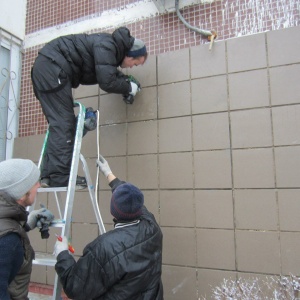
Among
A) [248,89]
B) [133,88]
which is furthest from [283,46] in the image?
[133,88]

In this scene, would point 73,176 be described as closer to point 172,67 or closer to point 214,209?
point 214,209

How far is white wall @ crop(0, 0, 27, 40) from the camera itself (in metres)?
3.23

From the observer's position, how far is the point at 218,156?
7.76 ft

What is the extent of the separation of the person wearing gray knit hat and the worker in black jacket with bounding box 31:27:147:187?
67 centimetres

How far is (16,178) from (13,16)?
2655 millimetres

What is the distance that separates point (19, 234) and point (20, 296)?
0.96 ft

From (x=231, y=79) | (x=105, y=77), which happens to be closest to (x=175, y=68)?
(x=231, y=79)

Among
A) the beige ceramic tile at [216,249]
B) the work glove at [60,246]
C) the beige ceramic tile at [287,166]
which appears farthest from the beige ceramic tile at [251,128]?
the work glove at [60,246]

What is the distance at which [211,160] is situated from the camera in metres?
2.38

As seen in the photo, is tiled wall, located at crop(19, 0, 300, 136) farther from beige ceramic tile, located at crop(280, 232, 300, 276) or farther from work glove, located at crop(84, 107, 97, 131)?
beige ceramic tile, located at crop(280, 232, 300, 276)

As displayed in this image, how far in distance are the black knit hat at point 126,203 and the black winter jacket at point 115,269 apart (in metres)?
0.06

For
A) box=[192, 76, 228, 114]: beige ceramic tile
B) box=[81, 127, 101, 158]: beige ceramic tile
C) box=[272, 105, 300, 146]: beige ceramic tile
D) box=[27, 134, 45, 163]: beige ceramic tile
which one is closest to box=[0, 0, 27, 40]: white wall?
box=[27, 134, 45, 163]: beige ceramic tile

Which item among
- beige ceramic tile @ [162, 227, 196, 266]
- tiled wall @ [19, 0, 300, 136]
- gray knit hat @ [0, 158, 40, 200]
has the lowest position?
beige ceramic tile @ [162, 227, 196, 266]

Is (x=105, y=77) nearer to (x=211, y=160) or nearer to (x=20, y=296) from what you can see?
(x=211, y=160)
